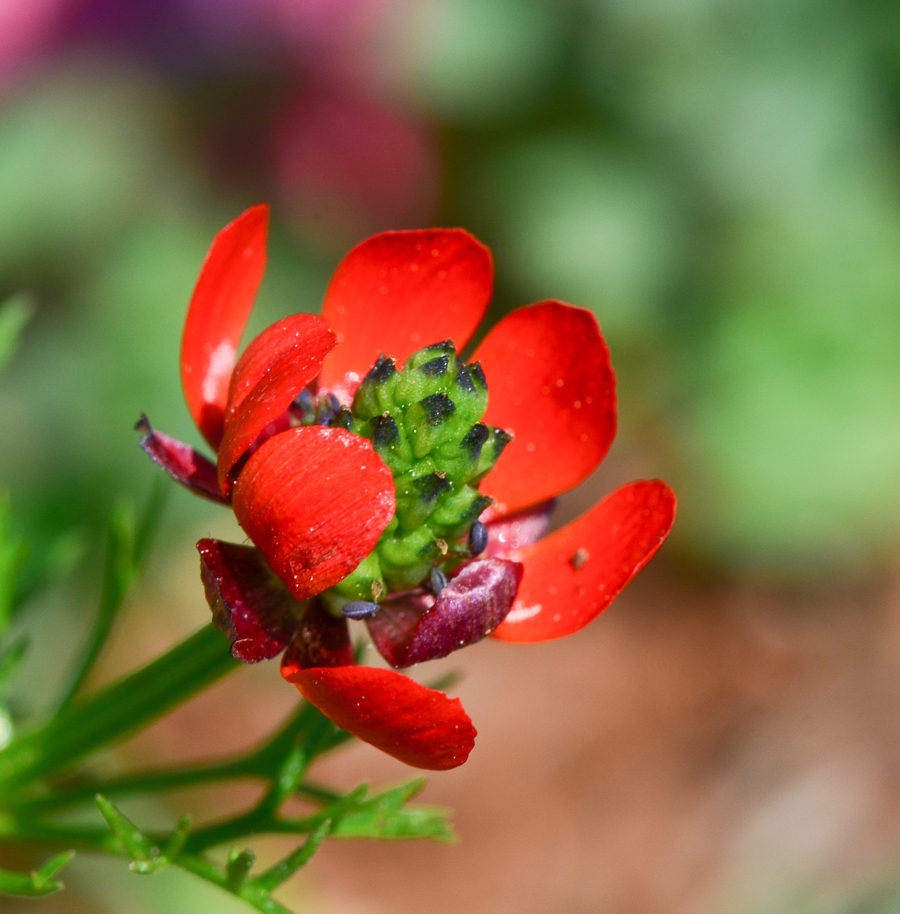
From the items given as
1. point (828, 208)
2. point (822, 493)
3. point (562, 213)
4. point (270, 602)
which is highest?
point (828, 208)

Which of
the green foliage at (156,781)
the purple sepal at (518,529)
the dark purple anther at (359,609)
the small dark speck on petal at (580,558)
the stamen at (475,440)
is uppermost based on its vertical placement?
the stamen at (475,440)

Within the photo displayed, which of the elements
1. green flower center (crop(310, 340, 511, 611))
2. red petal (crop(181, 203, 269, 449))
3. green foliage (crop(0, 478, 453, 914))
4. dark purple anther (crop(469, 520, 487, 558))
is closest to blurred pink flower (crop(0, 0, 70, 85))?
green foliage (crop(0, 478, 453, 914))

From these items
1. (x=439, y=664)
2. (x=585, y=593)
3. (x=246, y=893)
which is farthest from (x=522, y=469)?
(x=439, y=664)

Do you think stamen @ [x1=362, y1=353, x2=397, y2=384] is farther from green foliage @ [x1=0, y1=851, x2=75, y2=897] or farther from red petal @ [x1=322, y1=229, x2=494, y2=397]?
green foliage @ [x1=0, y1=851, x2=75, y2=897]

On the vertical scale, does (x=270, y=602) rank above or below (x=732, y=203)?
below

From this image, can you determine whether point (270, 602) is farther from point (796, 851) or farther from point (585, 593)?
point (796, 851)

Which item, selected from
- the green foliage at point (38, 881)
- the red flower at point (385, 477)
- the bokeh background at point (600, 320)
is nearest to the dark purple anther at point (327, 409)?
the red flower at point (385, 477)

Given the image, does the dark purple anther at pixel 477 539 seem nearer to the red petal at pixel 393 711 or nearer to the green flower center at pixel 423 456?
the green flower center at pixel 423 456
